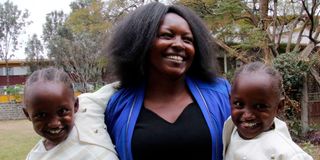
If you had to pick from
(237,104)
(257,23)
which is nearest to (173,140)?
(237,104)

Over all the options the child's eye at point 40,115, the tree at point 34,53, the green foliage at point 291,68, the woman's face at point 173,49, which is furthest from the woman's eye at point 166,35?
the tree at point 34,53

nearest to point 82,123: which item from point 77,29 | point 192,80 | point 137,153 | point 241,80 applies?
point 137,153

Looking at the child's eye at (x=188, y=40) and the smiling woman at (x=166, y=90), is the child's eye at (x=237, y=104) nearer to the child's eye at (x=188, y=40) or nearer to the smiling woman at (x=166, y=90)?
the smiling woman at (x=166, y=90)

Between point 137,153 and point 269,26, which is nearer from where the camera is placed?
point 137,153

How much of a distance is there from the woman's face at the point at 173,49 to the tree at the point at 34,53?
2597 centimetres

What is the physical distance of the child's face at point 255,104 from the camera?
6.17ft

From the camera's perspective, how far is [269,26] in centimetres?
1262

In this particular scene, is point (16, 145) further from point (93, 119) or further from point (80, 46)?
point (80, 46)

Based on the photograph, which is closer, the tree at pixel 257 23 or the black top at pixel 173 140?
the black top at pixel 173 140

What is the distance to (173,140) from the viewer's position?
204cm

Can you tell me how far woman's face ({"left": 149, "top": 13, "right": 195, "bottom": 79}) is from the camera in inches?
82.7

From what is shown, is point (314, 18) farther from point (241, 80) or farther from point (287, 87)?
point (241, 80)

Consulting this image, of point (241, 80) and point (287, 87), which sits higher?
point (241, 80)

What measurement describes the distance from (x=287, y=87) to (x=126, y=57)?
375 inches
